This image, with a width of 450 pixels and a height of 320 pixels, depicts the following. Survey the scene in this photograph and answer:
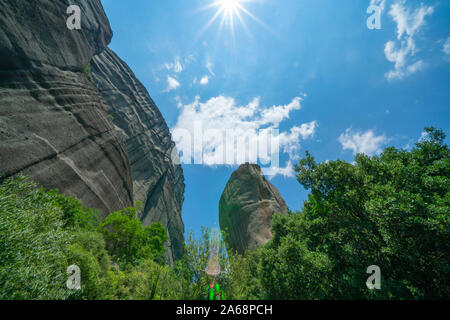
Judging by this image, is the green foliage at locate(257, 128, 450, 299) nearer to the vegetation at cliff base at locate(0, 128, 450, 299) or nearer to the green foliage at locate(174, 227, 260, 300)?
the vegetation at cliff base at locate(0, 128, 450, 299)

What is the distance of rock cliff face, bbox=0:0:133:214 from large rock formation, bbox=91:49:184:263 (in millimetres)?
15314

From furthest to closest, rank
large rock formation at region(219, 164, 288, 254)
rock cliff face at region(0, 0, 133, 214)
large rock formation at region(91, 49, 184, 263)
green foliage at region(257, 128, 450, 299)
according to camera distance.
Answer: large rock formation at region(91, 49, 184, 263) < large rock formation at region(219, 164, 288, 254) < rock cliff face at region(0, 0, 133, 214) < green foliage at region(257, 128, 450, 299)

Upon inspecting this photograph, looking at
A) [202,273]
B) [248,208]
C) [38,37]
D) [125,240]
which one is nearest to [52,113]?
[38,37]

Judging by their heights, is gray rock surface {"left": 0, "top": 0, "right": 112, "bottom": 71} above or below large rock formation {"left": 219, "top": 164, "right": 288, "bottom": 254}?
above

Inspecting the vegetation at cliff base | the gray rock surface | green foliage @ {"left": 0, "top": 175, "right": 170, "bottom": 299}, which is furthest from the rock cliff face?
the vegetation at cliff base

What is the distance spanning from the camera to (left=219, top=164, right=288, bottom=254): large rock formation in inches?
1176

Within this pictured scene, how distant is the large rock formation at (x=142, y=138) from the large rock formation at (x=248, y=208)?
62.4 ft

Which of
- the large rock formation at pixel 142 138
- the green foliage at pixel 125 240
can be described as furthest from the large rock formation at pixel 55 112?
the large rock formation at pixel 142 138

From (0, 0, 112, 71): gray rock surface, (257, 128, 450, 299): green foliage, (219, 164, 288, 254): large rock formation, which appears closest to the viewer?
(257, 128, 450, 299): green foliage

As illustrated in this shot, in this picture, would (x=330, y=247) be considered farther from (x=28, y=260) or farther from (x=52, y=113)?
(x=52, y=113)

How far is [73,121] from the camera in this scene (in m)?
19.4

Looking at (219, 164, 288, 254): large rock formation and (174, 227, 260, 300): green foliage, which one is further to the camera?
(219, 164, 288, 254): large rock formation
